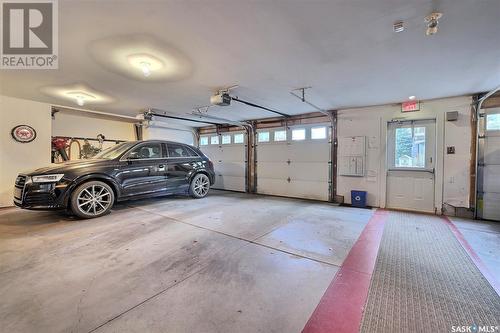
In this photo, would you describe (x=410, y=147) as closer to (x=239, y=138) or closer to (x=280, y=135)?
(x=280, y=135)

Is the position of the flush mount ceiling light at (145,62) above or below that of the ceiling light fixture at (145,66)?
above

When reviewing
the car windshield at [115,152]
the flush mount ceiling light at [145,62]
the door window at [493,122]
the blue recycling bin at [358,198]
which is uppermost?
the flush mount ceiling light at [145,62]

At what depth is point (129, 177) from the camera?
4289mm

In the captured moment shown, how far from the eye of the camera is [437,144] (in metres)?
4.32

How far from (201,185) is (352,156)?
4.03 m

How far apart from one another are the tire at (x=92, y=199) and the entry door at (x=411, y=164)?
5981 millimetres

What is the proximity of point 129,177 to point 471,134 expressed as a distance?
6760mm

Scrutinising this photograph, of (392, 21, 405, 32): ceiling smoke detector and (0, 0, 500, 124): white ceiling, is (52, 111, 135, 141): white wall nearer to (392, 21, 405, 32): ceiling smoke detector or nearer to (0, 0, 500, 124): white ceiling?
(0, 0, 500, 124): white ceiling

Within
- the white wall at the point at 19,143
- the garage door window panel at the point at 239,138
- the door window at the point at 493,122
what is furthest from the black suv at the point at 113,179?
Result: the door window at the point at 493,122

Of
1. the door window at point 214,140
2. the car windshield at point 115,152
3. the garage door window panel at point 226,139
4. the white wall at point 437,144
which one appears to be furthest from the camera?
the door window at point 214,140

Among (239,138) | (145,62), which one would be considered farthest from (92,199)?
(239,138)


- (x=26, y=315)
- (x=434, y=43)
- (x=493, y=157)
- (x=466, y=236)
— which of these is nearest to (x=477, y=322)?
(x=466, y=236)

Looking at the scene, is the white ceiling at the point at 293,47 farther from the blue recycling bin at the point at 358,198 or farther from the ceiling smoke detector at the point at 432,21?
the blue recycling bin at the point at 358,198

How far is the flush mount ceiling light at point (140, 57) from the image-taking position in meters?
2.35
